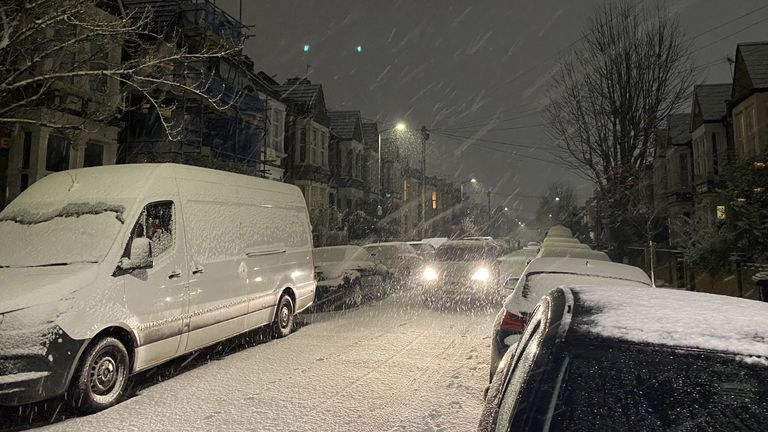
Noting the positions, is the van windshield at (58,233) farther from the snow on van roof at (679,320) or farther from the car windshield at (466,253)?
the car windshield at (466,253)

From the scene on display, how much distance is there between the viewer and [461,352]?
7625mm

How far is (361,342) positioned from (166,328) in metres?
3.29

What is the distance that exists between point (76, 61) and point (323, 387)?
11394 millimetres

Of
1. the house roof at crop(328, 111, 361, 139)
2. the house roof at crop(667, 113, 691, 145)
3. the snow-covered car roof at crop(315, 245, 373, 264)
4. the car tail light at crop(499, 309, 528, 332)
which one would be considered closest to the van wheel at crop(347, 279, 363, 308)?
the snow-covered car roof at crop(315, 245, 373, 264)

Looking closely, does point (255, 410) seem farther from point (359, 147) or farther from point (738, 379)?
point (359, 147)

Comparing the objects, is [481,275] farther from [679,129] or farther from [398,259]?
[679,129]

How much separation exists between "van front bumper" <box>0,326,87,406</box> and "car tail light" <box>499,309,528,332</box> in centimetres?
419

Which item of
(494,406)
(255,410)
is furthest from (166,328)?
(494,406)

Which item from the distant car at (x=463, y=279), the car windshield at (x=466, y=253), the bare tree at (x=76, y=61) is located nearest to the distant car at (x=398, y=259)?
the car windshield at (x=466, y=253)

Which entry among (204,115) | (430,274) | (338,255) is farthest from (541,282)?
(204,115)

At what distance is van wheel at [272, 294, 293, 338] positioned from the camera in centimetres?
876

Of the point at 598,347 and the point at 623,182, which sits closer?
the point at 598,347

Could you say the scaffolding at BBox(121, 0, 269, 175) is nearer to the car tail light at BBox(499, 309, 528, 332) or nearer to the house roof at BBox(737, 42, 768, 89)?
the car tail light at BBox(499, 309, 528, 332)

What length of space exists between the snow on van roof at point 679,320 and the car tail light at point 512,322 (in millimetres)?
2673
